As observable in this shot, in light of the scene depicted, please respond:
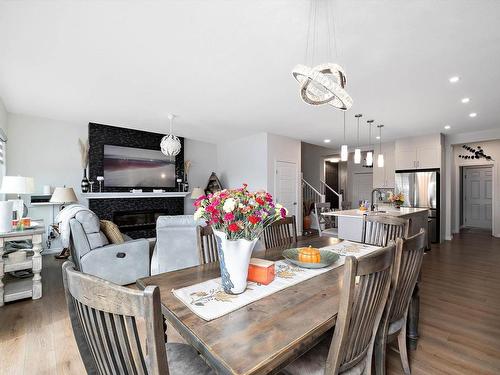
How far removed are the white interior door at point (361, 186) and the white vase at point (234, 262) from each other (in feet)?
28.3

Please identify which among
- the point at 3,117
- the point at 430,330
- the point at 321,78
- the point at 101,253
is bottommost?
the point at 430,330

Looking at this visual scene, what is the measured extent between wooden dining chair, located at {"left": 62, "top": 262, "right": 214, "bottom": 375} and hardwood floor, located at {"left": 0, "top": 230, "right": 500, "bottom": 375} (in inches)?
51.6

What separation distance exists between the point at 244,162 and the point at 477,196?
7364 millimetres

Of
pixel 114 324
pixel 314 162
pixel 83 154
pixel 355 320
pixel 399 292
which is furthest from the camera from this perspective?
pixel 314 162

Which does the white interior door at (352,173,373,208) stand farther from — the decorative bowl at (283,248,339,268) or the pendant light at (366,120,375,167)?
the decorative bowl at (283,248,339,268)

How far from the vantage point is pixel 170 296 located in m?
1.22

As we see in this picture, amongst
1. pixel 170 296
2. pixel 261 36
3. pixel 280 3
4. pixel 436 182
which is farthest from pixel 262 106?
pixel 436 182

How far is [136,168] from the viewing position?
233 inches

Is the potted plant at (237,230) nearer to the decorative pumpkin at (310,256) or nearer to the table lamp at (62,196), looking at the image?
the decorative pumpkin at (310,256)

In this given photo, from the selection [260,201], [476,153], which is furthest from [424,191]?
[260,201]

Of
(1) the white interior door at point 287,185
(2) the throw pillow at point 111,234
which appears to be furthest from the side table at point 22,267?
(1) the white interior door at point 287,185

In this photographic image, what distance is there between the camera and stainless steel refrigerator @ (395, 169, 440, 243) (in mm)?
5738

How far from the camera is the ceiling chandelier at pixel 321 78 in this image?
1.57 meters

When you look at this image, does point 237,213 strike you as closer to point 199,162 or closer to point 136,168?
point 136,168
